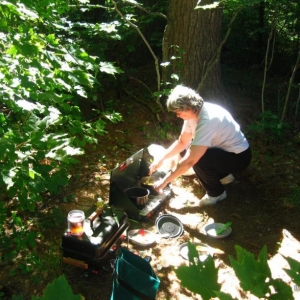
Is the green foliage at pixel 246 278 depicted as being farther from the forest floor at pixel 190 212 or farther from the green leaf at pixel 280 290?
the forest floor at pixel 190 212

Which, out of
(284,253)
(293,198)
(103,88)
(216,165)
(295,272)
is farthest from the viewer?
(103,88)

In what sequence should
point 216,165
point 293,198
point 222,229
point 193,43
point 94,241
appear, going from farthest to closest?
point 193,43 < point 293,198 < point 216,165 < point 222,229 < point 94,241

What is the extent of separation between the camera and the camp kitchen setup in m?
2.49

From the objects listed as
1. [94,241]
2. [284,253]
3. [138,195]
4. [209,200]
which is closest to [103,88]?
[138,195]

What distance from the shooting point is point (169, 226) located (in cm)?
328

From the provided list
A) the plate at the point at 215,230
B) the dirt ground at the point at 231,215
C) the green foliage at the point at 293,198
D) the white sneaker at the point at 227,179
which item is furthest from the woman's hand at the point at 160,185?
the green foliage at the point at 293,198

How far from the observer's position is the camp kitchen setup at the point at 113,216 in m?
2.49

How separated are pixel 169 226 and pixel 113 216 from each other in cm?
75

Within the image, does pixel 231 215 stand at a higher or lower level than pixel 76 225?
lower

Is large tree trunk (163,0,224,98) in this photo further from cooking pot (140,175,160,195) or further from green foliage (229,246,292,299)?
green foliage (229,246,292,299)

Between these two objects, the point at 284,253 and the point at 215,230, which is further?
the point at 215,230

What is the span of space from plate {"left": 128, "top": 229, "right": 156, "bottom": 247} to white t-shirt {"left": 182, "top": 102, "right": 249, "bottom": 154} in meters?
0.93

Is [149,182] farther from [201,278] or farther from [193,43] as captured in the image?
[201,278]

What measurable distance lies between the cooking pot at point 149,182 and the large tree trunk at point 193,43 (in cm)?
162
